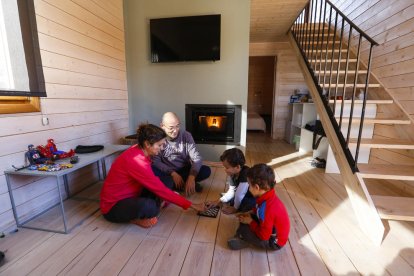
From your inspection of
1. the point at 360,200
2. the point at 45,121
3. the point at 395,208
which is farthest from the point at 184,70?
the point at 395,208

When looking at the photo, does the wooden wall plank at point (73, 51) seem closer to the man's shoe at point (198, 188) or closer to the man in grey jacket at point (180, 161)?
the man in grey jacket at point (180, 161)

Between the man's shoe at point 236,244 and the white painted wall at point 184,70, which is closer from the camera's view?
the man's shoe at point 236,244

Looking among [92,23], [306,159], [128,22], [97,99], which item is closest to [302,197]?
[306,159]

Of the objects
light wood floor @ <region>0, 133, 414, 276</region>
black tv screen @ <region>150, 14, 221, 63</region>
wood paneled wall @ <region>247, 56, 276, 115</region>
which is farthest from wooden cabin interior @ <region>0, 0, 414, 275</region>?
wood paneled wall @ <region>247, 56, 276, 115</region>

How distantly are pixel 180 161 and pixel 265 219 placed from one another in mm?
1238

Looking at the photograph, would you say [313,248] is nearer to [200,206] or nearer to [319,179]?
[200,206]

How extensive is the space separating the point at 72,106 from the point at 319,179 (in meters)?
2.85

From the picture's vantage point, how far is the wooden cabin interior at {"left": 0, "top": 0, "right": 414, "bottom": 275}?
1.30 m

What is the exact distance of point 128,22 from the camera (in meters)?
3.05

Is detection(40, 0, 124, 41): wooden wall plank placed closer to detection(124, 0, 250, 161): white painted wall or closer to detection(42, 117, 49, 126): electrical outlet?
detection(124, 0, 250, 161): white painted wall

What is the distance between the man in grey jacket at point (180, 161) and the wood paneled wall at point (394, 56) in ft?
6.81

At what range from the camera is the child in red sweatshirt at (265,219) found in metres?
1.21

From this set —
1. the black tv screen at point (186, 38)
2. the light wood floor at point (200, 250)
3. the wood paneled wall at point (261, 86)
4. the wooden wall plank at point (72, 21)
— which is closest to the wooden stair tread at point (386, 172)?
the light wood floor at point (200, 250)

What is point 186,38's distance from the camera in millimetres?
2891
